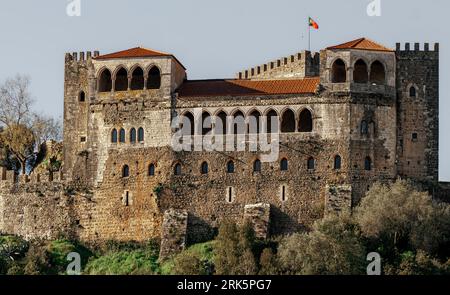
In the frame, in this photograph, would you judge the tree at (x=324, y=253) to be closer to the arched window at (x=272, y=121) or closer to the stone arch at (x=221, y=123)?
the arched window at (x=272, y=121)

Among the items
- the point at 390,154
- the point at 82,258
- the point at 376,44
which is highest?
the point at 376,44

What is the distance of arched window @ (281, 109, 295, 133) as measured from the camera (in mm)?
90062

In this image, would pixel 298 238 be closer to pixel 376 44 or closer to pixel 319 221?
pixel 319 221

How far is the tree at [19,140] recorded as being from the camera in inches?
3917

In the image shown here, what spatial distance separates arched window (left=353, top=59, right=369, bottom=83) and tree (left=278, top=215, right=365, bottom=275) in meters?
10.00

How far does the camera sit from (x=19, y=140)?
99562mm

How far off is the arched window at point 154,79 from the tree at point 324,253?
13420mm

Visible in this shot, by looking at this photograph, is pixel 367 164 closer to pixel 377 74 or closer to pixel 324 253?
pixel 377 74

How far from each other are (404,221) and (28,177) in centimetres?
2228

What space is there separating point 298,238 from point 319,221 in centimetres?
255

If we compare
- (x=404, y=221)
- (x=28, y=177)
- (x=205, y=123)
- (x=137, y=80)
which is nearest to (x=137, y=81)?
(x=137, y=80)

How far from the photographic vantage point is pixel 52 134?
103 metres

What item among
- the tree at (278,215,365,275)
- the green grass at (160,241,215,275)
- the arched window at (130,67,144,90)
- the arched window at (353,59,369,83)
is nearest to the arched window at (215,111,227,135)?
the arched window at (130,67,144,90)
